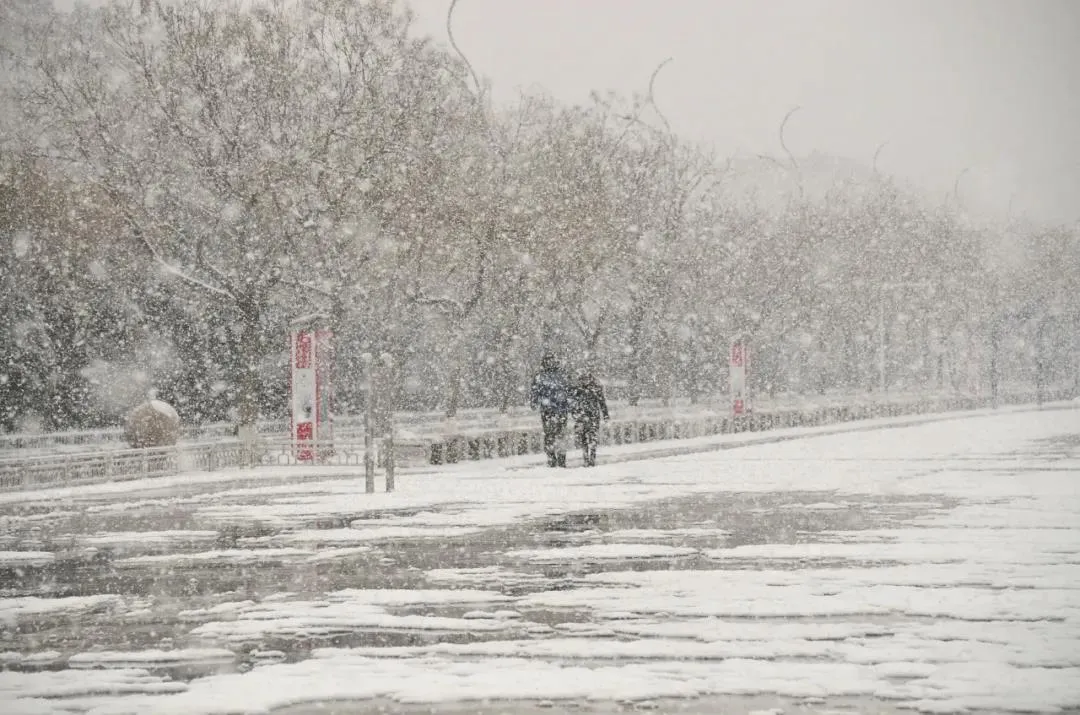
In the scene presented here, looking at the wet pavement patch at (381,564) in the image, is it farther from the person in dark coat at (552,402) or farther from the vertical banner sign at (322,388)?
the vertical banner sign at (322,388)

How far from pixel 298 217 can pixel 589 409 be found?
10.6 meters

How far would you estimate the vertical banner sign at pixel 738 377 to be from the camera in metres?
52.9

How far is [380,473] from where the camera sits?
3153 cm

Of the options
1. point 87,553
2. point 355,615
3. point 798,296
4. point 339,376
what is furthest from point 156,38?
point 798,296

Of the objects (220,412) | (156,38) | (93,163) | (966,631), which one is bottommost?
(966,631)

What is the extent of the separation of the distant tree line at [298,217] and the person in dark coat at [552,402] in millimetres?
9762

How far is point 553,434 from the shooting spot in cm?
3159

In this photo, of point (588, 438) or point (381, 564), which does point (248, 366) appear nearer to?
point (588, 438)

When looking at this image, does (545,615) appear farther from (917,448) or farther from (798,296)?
(798,296)

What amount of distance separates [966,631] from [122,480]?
2335 centimetres

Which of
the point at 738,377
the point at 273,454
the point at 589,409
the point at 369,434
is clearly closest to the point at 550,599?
the point at 369,434

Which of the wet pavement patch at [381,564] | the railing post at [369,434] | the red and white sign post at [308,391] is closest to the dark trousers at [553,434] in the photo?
the red and white sign post at [308,391]

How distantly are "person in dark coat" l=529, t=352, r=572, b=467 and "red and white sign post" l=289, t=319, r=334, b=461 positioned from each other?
5572 mm

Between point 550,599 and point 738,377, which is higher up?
point 738,377
